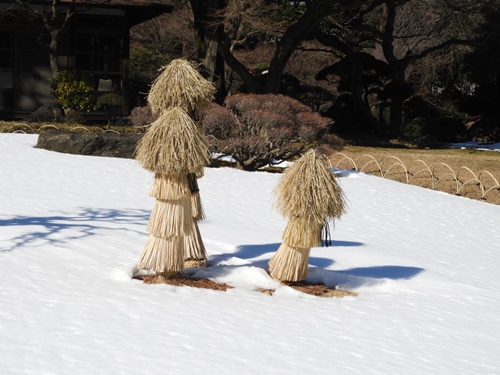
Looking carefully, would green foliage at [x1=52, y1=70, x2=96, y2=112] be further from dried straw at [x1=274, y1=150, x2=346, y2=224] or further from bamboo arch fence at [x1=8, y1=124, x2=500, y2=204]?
dried straw at [x1=274, y1=150, x2=346, y2=224]

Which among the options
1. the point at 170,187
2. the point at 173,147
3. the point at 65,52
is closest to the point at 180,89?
the point at 173,147

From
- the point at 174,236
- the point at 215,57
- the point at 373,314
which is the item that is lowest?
the point at 373,314

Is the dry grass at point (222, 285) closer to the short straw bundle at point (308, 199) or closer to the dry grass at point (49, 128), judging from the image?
the short straw bundle at point (308, 199)

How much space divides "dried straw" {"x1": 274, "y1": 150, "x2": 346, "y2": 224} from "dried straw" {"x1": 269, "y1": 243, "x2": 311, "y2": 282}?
54 cm

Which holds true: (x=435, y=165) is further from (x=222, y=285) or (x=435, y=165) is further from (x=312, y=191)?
(x=222, y=285)

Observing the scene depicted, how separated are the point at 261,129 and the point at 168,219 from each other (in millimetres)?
9826

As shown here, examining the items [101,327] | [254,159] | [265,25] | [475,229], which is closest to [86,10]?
[265,25]

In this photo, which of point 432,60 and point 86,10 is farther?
point 432,60

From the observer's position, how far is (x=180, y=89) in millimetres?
10398

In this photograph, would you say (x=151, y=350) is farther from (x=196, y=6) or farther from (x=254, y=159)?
(x=196, y=6)

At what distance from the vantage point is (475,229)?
15.5 metres

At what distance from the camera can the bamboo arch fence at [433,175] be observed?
19.5 m

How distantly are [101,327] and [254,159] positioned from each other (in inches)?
465

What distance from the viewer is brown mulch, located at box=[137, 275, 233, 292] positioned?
385 inches
